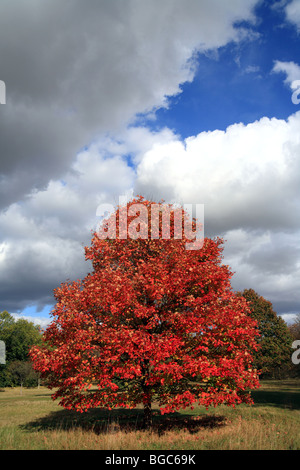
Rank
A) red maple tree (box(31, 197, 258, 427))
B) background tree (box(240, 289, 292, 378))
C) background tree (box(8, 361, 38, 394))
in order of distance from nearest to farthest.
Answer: red maple tree (box(31, 197, 258, 427)) → background tree (box(240, 289, 292, 378)) → background tree (box(8, 361, 38, 394))

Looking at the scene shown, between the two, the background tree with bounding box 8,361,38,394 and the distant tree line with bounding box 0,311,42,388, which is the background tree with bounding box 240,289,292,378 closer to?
the distant tree line with bounding box 0,311,42,388

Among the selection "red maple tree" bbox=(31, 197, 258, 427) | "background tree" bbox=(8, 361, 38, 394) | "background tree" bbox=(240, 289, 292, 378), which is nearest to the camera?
"red maple tree" bbox=(31, 197, 258, 427)

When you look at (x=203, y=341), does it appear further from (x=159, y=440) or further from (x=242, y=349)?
(x=159, y=440)

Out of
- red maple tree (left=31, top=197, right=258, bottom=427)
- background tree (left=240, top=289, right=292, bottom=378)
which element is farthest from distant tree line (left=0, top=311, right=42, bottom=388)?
red maple tree (left=31, top=197, right=258, bottom=427)

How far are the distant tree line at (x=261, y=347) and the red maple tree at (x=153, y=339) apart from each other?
27.8 m

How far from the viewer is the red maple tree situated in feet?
42.0

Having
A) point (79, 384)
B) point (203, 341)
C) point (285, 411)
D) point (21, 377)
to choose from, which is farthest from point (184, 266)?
point (21, 377)

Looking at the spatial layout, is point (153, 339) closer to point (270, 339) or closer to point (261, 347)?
point (261, 347)

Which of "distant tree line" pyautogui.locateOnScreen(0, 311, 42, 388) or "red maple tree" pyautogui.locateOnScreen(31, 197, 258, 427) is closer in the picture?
"red maple tree" pyautogui.locateOnScreen(31, 197, 258, 427)

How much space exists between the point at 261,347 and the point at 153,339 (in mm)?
35288

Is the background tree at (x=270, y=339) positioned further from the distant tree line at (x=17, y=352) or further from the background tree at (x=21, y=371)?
the background tree at (x=21, y=371)

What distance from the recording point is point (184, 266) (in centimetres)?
1460
